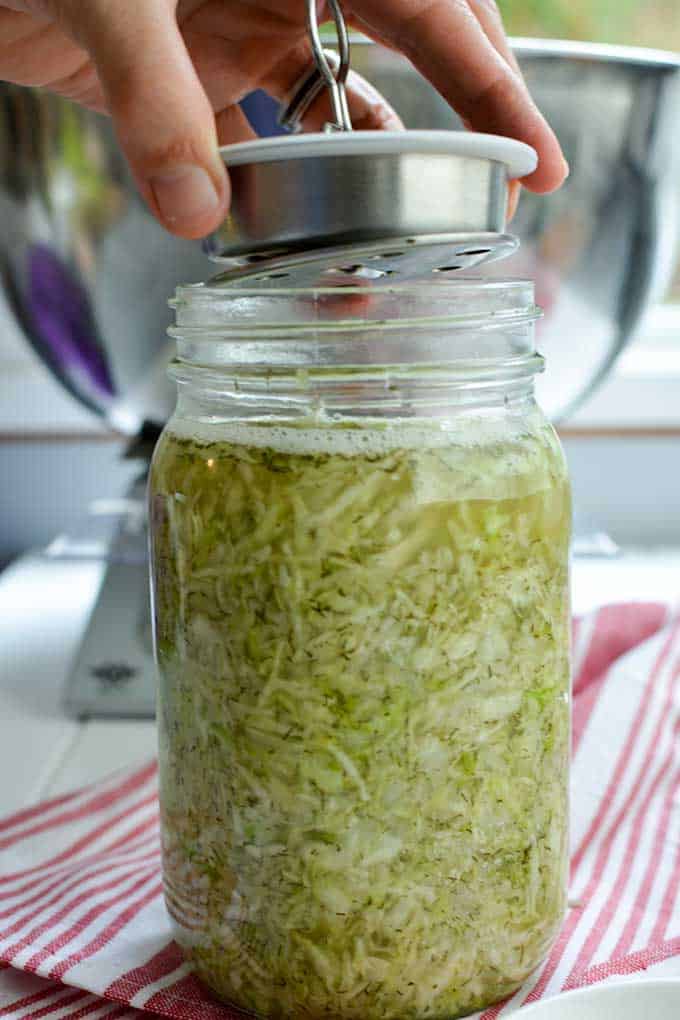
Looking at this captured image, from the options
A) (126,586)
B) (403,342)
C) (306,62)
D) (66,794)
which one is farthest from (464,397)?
(126,586)

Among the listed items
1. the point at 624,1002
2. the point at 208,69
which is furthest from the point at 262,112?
the point at 624,1002

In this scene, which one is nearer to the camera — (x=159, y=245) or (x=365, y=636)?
A: (x=365, y=636)

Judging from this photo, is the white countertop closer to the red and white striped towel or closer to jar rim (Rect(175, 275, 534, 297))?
the red and white striped towel

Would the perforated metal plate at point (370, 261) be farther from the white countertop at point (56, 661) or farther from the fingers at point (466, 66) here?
the white countertop at point (56, 661)

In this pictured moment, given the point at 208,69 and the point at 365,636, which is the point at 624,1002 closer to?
the point at 365,636

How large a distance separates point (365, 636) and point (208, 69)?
415 mm

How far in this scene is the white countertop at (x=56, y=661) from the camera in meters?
0.90

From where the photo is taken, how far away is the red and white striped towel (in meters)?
0.62

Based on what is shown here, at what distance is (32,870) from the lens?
0.76 meters

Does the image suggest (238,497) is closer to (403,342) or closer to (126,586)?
(403,342)

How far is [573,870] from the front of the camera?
765 mm

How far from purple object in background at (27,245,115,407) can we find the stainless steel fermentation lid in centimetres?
47

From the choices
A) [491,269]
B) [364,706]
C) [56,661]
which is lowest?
[56,661]

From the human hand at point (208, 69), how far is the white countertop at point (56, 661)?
44 cm
